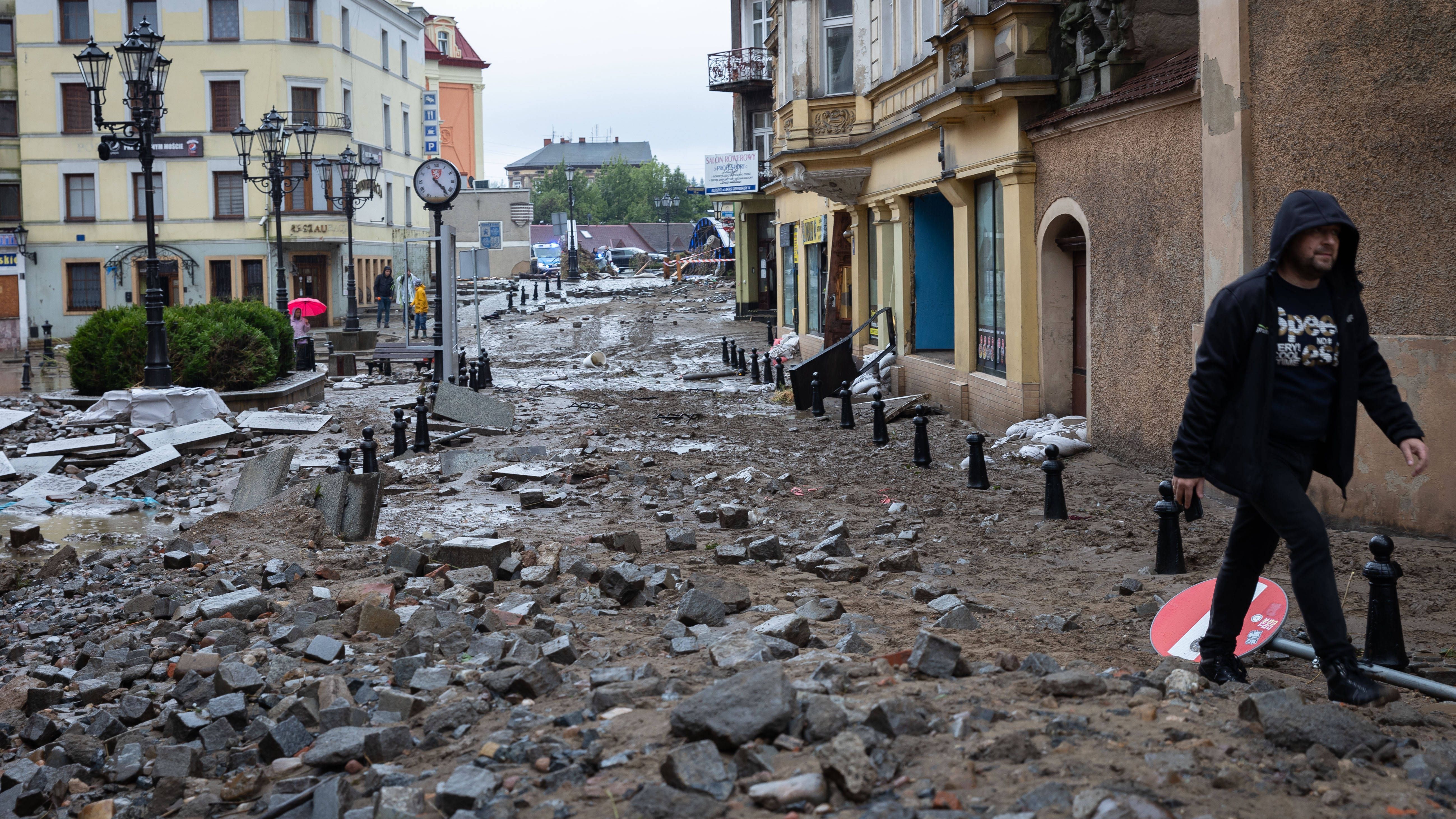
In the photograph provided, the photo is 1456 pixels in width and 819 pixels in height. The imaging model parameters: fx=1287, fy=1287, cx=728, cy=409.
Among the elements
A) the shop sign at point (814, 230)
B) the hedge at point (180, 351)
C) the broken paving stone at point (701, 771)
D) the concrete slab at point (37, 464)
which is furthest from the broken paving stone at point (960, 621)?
the shop sign at point (814, 230)

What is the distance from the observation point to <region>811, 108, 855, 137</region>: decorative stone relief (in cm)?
2114

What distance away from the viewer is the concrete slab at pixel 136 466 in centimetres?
1312

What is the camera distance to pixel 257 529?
9.46m

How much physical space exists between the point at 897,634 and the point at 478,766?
240 cm

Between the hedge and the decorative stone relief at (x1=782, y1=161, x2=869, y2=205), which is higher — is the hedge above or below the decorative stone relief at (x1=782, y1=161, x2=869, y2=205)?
below

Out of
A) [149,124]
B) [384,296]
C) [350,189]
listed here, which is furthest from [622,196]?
[149,124]

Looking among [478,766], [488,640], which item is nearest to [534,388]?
[488,640]

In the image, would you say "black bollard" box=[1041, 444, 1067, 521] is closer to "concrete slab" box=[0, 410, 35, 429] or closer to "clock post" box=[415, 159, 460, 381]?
"clock post" box=[415, 159, 460, 381]

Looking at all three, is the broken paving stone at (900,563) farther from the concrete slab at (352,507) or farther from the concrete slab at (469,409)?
the concrete slab at (469,409)

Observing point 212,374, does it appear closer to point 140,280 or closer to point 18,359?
point 18,359

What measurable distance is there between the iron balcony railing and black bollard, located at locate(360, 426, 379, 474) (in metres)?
37.0

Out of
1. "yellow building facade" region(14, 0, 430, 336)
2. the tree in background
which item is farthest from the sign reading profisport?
the tree in background

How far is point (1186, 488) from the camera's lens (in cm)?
476

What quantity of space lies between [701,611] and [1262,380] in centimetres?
285
